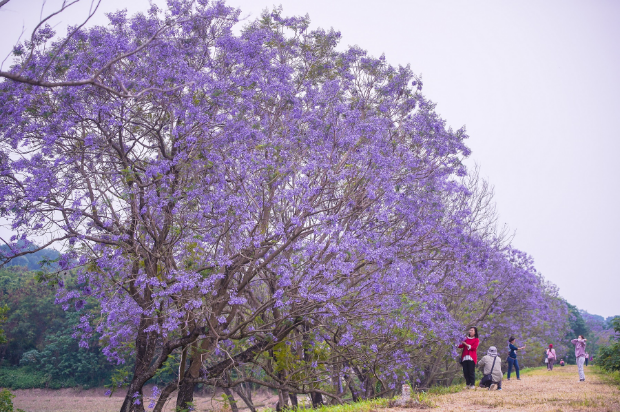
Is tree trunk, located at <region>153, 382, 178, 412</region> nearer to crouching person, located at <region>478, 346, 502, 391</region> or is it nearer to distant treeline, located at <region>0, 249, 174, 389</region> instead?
crouching person, located at <region>478, 346, 502, 391</region>

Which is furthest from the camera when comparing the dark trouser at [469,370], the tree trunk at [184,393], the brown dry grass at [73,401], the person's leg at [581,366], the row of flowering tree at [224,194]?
the brown dry grass at [73,401]

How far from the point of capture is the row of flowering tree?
28.6 feet

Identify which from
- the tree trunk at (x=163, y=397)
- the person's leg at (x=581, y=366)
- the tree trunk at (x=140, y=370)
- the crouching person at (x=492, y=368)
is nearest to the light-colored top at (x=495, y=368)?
the crouching person at (x=492, y=368)

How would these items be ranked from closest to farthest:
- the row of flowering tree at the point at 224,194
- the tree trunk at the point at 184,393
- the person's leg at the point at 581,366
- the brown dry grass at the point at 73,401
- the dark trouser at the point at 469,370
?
the row of flowering tree at the point at 224,194 → the tree trunk at the point at 184,393 → the dark trouser at the point at 469,370 → the person's leg at the point at 581,366 → the brown dry grass at the point at 73,401

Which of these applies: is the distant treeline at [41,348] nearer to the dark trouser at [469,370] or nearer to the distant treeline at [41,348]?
the distant treeline at [41,348]

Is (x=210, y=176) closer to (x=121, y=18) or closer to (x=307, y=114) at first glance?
(x=307, y=114)

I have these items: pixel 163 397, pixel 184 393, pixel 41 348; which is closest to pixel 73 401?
pixel 41 348

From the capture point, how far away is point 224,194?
9.01m

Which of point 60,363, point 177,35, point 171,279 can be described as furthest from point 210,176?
point 60,363

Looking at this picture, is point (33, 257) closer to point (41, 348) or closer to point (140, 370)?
point (41, 348)

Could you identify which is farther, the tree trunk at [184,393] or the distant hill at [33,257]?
the tree trunk at [184,393]

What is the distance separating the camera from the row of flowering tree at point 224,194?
871cm

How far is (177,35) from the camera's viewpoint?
10.1 m

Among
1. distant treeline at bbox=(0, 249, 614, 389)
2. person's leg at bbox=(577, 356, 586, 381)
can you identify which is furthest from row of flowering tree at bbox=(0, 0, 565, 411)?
distant treeline at bbox=(0, 249, 614, 389)
